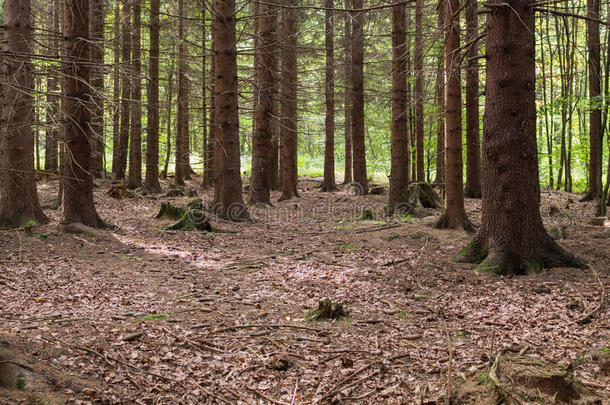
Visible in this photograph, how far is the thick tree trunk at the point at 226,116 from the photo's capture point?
1139cm

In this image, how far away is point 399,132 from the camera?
12.0 meters

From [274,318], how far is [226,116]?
23.5 ft

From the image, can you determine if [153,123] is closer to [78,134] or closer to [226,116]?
[226,116]

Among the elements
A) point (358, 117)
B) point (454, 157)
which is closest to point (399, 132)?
point (454, 157)

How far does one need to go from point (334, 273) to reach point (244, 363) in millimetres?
3185

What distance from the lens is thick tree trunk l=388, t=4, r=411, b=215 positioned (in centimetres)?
1188

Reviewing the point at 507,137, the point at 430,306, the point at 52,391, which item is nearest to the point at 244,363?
the point at 52,391

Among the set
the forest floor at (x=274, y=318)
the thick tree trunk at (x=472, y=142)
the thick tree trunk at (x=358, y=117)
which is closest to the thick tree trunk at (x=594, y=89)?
the thick tree trunk at (x=472, y=142)

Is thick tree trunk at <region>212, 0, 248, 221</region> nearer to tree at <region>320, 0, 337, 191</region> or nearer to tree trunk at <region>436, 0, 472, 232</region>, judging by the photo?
tree trunk at <region>436, 0, 472, 232</region>

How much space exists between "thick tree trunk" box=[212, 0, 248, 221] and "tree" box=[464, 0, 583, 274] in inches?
260

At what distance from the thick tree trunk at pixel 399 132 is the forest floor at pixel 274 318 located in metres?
3.26

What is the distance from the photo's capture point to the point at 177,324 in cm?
526

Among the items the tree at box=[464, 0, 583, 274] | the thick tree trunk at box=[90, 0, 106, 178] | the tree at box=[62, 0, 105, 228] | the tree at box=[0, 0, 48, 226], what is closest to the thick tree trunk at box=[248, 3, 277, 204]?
the thick tree trunk at box=[90, 0, 106, 178]

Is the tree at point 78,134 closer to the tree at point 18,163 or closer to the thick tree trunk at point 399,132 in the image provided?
the tree at point 18,163
